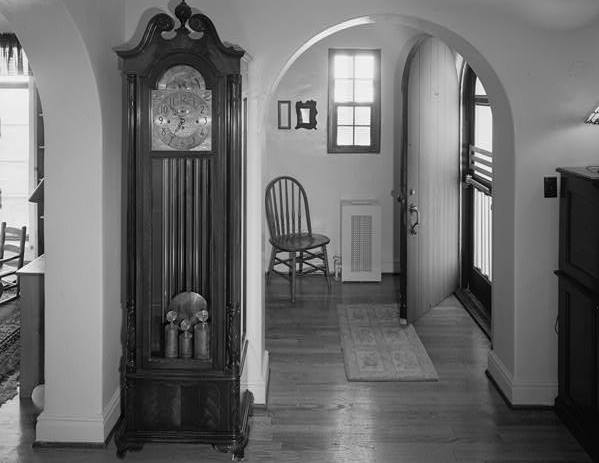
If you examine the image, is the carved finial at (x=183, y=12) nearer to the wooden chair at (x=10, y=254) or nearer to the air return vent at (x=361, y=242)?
the wooden chair at (x=10, y=254)

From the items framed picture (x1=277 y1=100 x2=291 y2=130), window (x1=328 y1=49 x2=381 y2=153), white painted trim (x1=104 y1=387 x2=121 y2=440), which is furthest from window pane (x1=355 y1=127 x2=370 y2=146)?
white painted trim (x1=104 y1=387 x2=121 y2=440)

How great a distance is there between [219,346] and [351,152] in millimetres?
4841

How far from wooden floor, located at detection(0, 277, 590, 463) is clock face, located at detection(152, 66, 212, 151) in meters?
1.50

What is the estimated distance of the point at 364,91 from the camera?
8.54 meters

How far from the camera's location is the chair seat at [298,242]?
757 cm

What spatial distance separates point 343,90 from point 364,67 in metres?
0.31

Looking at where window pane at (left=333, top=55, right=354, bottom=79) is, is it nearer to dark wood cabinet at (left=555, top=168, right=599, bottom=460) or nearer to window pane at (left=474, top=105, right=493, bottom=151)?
window pane at (left=474, top=105, right=493, bottom=151)

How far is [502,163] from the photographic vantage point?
4832 millimetres

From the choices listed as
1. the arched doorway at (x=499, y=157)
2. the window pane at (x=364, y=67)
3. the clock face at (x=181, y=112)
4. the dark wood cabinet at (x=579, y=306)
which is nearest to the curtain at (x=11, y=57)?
the window pane at (x=364, y=67)

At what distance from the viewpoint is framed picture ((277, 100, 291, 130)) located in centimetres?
845

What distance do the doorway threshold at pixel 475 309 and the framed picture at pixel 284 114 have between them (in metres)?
2.42

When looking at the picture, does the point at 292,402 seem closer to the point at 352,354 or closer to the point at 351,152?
the point at 352,354

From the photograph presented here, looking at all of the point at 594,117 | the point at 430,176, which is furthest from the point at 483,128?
the point at 594,117

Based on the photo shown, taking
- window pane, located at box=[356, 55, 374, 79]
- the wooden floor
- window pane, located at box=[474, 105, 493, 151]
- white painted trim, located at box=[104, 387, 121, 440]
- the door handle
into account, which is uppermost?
window pane, located at box=[356, 55, 374, 79]
